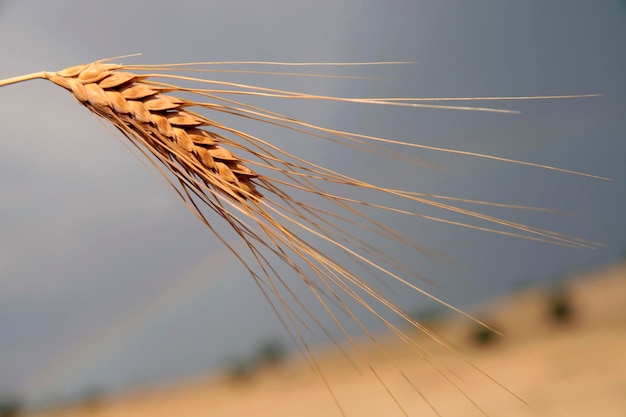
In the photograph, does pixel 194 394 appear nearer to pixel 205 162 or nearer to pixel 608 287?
pixel 608 287

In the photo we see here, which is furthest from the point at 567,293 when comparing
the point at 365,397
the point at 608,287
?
the point at 365,397

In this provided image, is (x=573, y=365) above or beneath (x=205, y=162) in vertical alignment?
beneath

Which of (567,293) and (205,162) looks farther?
(567,293)

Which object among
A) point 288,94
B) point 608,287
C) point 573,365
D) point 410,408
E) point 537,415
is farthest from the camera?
point 608,287

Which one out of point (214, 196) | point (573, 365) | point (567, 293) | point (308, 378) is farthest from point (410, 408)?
point (214, 196)

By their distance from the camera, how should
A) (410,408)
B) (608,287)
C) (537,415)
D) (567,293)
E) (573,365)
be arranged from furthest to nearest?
(608,287) < (567,293) < (573,365) < (410,408) < (537,415)

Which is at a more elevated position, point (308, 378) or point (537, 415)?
point (537, 415)

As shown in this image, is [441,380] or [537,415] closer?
[537,415]

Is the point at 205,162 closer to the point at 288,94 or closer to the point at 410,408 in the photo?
the point at 288,94

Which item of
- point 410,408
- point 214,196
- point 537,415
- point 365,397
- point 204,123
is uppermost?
point 204,123
